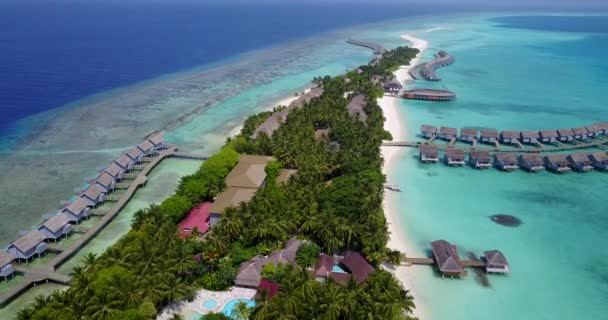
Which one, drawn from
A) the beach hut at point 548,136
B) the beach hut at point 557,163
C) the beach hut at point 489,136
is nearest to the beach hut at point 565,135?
the beach hut at point 548,136

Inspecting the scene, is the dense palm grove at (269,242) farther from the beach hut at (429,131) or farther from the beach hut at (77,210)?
the beach hut at (429,131)

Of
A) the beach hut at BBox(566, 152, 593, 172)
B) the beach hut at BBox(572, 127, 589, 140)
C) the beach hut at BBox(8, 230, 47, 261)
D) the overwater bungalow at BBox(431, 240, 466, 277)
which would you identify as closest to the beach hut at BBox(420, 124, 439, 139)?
the beach hut at BBox(566, 152, 593, 172)

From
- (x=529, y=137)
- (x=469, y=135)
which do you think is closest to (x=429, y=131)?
(x=469, y=135)

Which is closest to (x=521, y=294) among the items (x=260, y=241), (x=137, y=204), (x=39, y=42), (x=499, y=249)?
(x=499, y=249)

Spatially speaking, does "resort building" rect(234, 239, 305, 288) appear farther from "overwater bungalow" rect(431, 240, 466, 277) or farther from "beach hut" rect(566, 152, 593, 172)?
"beach hut" rect(566, 152, 593, 172)

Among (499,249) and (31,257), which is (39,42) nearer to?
(31,257)

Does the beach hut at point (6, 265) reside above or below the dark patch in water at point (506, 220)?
above
